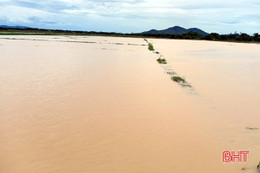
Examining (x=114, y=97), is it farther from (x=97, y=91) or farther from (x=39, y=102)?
(x=39, y=102)

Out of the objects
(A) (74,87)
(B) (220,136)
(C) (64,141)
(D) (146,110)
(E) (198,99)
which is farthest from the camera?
(A) (74,87)

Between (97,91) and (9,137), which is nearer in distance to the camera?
(9,137)

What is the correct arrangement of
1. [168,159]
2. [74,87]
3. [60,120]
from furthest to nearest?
[74,87], [60,120], [168,159]

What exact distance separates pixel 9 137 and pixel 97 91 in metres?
Result: 3.43

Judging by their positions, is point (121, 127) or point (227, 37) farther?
point (227, 37)

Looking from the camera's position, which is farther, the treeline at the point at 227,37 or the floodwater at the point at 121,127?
the treeline at the point at 227,37

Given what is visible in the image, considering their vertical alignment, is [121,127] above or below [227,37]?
below

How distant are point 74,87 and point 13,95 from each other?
170cm

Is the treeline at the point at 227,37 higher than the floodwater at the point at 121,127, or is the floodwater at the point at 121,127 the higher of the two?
the treeline at the point at 227,37

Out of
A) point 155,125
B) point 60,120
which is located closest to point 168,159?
point 155,125

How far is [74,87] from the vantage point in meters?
7.63

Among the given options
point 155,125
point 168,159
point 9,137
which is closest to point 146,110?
point 155,125

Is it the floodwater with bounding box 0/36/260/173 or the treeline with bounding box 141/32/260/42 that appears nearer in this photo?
the floodwater with bounding box 0/36/260/173

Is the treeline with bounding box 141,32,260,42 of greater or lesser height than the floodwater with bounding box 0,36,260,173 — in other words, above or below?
above
